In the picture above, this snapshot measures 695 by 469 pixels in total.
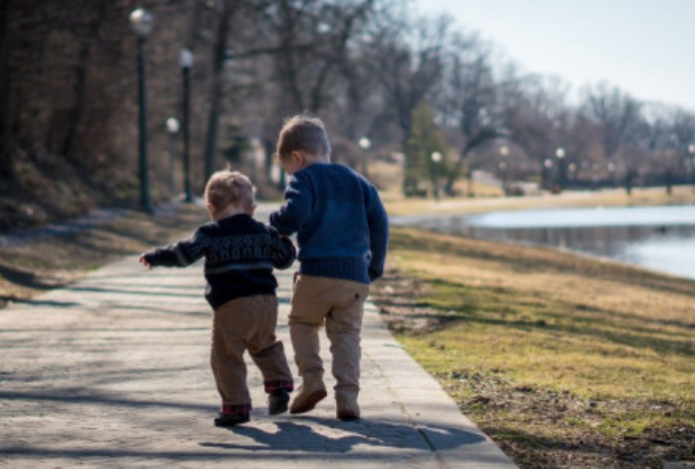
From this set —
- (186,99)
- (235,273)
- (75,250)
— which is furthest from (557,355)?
(186,99)

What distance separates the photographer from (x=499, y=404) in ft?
21.1

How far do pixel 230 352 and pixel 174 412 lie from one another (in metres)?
0.56

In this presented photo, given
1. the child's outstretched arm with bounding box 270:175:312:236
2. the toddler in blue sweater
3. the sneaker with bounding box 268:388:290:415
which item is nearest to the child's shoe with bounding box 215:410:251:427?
the sneaker with bounding box 268:388:290:415

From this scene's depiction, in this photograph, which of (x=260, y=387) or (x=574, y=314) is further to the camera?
(x=574, y=314)

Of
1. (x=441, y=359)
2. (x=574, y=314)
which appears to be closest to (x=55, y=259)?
(x=574, y=314)

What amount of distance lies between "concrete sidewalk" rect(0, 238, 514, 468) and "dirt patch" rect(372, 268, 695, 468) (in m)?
0.17

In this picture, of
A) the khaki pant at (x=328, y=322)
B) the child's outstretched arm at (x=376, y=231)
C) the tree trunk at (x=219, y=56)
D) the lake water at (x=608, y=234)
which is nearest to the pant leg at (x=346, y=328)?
the khaki pant at (x=328, y=322)

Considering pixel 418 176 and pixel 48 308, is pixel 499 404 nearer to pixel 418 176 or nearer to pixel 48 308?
pixel 48 308

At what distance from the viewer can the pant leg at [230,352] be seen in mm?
5797

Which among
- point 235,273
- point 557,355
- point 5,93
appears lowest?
point 557,355

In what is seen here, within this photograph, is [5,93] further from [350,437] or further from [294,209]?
[350,437]

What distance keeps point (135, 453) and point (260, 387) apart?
1807mm

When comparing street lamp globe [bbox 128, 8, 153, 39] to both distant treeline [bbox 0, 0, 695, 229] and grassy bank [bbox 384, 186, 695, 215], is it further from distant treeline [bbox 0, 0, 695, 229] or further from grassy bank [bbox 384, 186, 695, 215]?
grassy bank [bbox 384, 186, 695, 215]

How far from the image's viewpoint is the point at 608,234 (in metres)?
40.7
